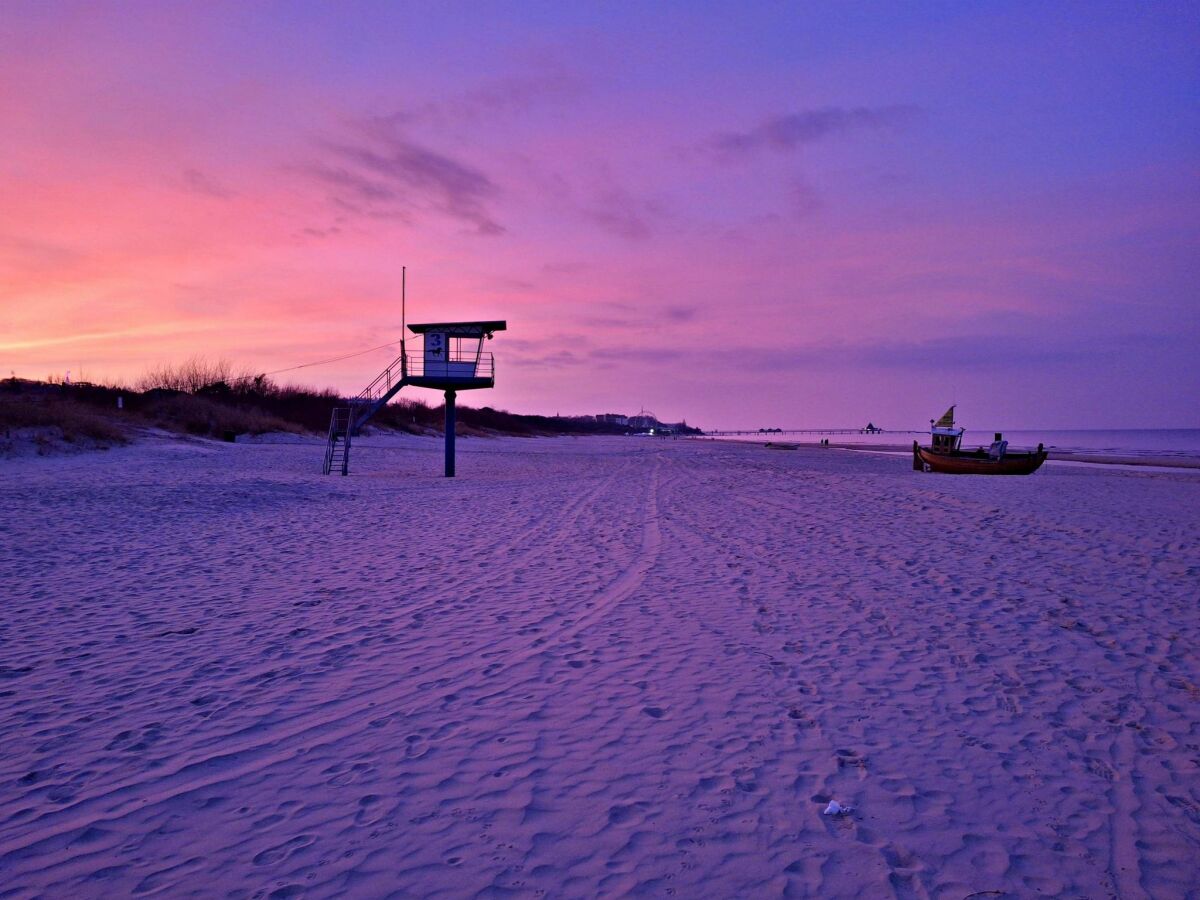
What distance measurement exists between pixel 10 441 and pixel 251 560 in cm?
2038

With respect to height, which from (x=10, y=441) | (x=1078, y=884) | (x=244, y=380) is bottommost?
(x=1078, y=884)

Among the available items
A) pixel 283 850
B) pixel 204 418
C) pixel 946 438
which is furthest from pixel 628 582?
pixel 204 418

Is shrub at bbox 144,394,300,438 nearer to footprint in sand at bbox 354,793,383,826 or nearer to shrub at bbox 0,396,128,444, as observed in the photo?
shrub at bbox 0,396,128,444

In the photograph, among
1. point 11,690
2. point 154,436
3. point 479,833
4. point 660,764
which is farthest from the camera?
point 154,436

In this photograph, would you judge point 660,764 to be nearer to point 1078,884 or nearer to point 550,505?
point 1078,884

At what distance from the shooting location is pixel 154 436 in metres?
32.8

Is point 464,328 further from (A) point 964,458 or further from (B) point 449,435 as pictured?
(A) point 964,458

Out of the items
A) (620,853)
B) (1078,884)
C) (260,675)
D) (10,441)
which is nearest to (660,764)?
(620,853)

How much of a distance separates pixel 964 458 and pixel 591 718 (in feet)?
109

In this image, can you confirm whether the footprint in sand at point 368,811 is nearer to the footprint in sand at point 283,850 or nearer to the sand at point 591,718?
the sand at point 591,718

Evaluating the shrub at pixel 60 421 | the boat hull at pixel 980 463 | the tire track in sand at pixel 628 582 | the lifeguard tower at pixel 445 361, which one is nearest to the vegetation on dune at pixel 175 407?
the shrub at pixel 60 421

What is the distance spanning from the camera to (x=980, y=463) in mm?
32344

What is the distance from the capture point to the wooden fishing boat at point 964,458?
3170cm

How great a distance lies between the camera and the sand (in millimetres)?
3807
